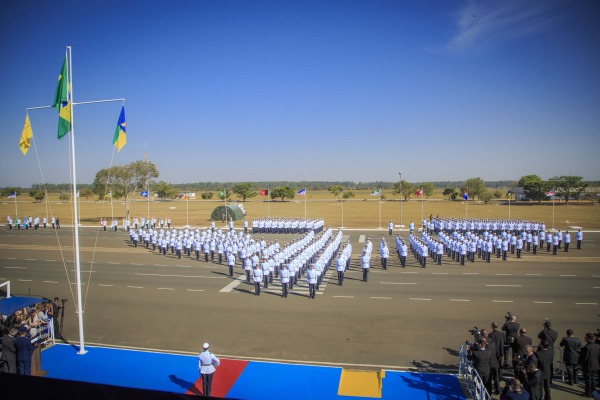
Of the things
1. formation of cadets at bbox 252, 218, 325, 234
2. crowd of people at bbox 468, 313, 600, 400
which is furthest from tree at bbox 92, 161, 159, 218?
crowd of people at bbox 468, 313, 600, 400

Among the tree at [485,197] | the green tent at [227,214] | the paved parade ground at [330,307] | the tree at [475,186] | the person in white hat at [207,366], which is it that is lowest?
the paved parade ground at [330,307]

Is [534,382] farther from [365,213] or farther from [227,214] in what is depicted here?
[365,213]

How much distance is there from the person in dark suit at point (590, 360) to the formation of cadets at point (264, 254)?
9.43 m

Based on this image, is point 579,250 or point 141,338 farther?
point 579,250

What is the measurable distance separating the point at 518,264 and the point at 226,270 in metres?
16.3

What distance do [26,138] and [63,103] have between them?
2.62 meters

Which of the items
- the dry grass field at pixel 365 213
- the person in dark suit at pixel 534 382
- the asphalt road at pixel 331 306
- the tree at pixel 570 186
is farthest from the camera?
the tree at pixel 570 186

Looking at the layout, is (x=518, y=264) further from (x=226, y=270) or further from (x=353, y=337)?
(x=226, y=270)

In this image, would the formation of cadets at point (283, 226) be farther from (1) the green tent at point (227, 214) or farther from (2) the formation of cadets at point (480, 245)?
(2) the formation of cadets at point (480, 245)

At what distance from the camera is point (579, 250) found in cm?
2623

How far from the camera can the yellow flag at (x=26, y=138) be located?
1198 centimetres

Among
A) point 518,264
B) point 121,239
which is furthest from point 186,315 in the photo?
point 121,239

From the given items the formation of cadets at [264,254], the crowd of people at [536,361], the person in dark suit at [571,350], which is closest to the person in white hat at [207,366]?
the crowd of people at [536,361]

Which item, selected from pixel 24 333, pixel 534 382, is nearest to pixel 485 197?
pixel 534 382
